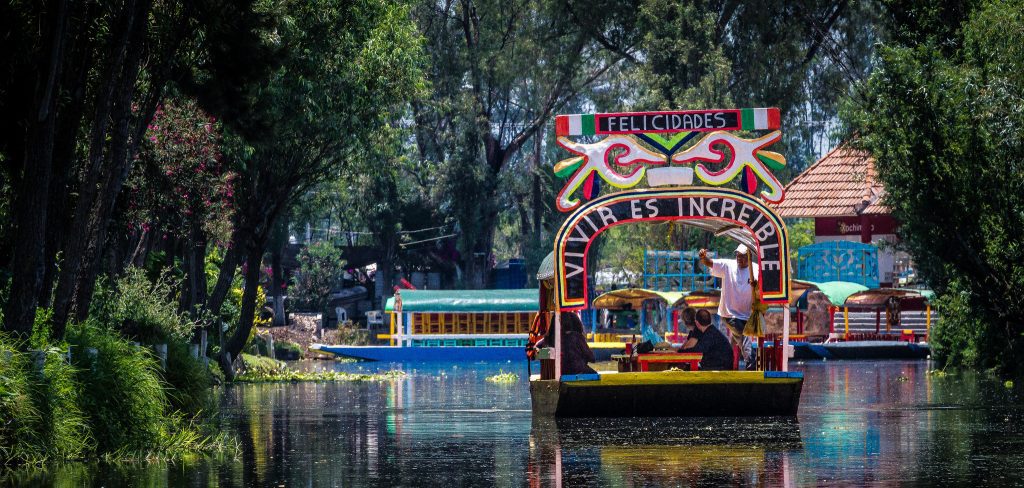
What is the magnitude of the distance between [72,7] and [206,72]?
3975 millimetres

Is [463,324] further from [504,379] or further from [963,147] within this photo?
→ [963,147]

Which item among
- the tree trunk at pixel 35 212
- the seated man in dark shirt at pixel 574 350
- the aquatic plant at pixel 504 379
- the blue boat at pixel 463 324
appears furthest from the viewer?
the blue boat at pixel 463 324

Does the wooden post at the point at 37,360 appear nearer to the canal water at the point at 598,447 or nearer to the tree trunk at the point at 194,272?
the canal water at the point at 598,447

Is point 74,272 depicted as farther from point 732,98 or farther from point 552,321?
point 732,98

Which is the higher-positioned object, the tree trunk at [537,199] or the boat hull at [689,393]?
the tree trunk at [537,199]

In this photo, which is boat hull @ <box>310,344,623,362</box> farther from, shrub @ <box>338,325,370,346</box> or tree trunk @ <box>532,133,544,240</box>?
tree trunk @ <box>532,133,544,240</box>

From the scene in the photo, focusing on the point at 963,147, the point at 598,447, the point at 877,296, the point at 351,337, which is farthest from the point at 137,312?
the point at 351,337

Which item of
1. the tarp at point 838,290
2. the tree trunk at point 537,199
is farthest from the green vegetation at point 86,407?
the tree trunk at point 537,199

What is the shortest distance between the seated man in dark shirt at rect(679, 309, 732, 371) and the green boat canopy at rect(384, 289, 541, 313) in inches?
1300

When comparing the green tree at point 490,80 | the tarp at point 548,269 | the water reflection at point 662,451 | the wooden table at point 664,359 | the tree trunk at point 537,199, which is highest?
the green tree at point 490,80

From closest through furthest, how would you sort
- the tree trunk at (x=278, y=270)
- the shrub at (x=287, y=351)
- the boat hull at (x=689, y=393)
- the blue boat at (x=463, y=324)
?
the boat hull at (x=689, y=393), the blue boat at (x=463, y=324), the shrub at (x=287, y=351), the tree trunk at (x=278, y=270)

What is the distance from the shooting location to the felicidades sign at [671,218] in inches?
786

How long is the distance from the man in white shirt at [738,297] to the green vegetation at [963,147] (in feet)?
25.5

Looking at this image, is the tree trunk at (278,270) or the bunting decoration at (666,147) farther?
the tree trunk at (278,270)
